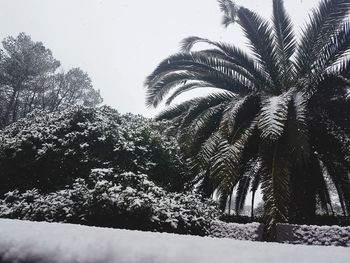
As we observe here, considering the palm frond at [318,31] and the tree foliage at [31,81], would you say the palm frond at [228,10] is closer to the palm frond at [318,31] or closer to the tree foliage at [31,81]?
the palm frond at [318,31]

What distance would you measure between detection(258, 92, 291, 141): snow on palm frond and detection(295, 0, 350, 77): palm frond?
6.71ft

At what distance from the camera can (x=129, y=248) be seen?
786 mm

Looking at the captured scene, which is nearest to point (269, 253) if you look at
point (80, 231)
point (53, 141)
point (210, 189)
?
point (80, 231)

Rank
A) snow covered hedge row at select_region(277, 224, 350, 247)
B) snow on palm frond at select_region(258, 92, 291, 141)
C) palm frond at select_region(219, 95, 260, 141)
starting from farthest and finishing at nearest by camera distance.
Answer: palm frond at select_region(219, 95, 260, 141) < snow on palm frond at select_region(258, 92, 291, 141) < snow covered hedge row at select_region(277, 224, 350, 247)

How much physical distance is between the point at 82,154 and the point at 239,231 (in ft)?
15.6

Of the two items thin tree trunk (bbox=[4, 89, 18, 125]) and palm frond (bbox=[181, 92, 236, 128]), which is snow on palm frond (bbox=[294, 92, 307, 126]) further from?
thin tree trunk (bbox=[4, 89, 18, 125])

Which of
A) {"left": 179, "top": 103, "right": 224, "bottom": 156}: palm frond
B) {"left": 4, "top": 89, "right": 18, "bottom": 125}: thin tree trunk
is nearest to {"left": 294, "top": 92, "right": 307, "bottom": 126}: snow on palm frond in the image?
{"left": 179, "top": 103, "right": 224, "bottom": 156}: palm frond

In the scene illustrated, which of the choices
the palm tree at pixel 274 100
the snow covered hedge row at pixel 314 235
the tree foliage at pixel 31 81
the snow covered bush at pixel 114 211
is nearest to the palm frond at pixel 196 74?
the palm tree at pixel 274 100

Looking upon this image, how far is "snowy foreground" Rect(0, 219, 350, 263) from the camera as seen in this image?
0.69 metres

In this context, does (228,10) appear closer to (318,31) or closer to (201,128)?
(318,31)

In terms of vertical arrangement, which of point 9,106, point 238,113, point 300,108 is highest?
point 9,106

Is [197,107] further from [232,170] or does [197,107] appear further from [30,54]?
[30,54]

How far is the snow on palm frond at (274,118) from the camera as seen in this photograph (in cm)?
554

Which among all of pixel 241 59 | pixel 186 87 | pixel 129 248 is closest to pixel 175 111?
pixel 186 87
